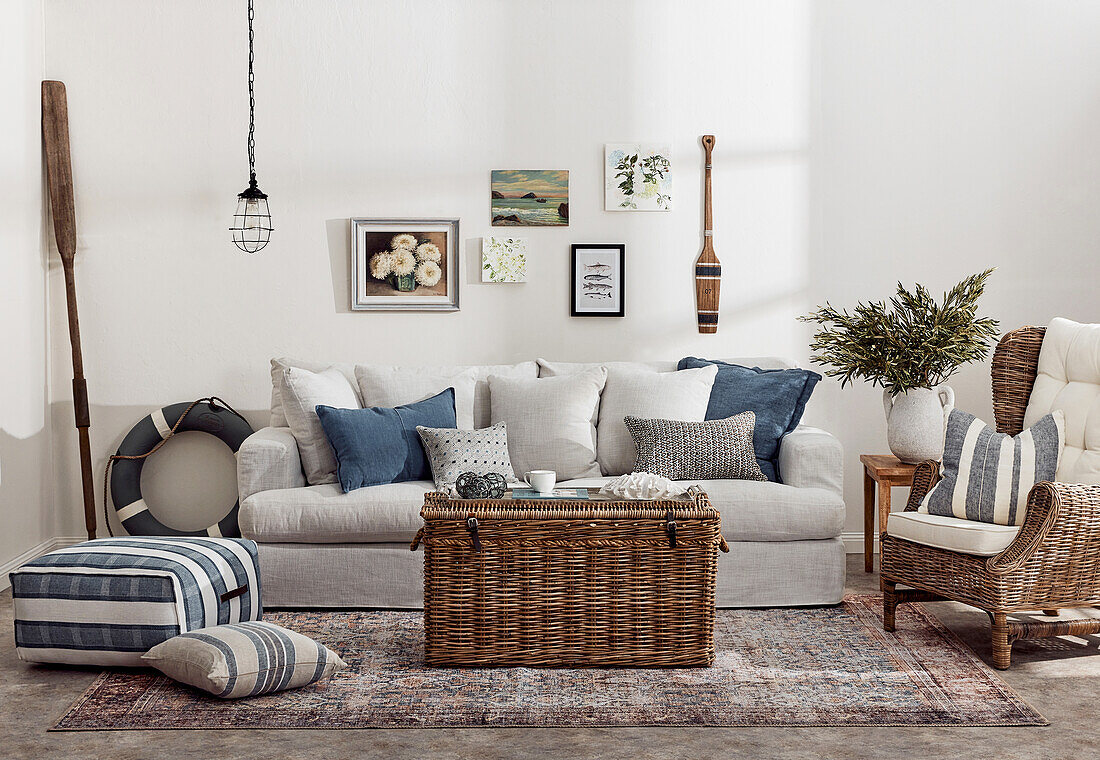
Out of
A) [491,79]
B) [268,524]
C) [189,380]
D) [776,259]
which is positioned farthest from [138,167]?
[776,259]

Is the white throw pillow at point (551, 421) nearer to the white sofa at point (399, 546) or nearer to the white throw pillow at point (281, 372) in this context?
the white sofa at point (399, 546)

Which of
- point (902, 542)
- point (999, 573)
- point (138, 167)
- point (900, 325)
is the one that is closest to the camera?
point (999, 573)

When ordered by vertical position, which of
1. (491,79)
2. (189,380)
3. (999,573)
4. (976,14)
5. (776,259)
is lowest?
(999,573)

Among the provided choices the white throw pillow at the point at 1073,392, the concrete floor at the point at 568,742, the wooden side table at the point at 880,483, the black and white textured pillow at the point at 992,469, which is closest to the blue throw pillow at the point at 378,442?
the concrete floor at the point at 568,742

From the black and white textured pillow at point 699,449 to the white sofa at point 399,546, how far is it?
5.1 inches

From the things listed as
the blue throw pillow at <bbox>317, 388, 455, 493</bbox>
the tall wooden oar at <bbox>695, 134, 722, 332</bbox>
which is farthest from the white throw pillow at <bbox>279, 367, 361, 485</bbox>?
the tall wooden oar at <bbox>695, 134, 722, 332</bbox>

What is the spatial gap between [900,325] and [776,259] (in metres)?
0.87

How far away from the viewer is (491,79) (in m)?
4.62

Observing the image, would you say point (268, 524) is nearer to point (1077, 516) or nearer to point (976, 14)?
point (1077, 516)

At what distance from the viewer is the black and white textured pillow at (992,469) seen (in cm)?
313

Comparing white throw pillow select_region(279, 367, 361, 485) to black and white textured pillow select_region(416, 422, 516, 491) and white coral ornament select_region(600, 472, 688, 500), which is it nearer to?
black and white textured pillow select_region(416, 422, 516, 491)

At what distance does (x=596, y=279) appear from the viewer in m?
4.66

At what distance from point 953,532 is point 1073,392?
2.85ft

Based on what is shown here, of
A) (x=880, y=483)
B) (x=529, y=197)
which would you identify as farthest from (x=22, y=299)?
(x=880, y=483)
